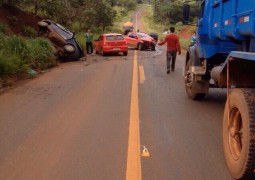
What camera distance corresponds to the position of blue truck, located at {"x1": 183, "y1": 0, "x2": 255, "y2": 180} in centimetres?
471

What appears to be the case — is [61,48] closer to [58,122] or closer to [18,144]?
[58,122]

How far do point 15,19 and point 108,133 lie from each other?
59.4 feet

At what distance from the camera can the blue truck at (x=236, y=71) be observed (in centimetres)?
471

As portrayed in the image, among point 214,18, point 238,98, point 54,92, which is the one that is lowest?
point 54,92

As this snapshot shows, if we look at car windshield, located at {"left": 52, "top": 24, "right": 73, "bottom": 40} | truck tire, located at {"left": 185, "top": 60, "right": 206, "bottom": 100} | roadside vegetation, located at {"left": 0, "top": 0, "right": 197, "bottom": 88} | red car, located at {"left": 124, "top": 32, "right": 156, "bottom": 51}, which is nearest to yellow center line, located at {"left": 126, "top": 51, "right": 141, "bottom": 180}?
truck tire, located at {"left": 185, "top": 60, "right": 206, "bottom": 100}

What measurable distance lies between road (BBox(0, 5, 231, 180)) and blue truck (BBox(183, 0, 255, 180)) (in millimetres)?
382

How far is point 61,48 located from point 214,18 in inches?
600

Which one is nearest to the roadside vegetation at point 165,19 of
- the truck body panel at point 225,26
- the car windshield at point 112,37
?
the car windshield at point 112,37

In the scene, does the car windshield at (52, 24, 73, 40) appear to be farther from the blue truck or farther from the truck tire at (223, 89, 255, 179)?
the truck tire at (223, 89, 255, 179)

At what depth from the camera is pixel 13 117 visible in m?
8.59

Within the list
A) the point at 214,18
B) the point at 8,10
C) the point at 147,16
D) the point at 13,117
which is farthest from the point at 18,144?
the point at 147,16

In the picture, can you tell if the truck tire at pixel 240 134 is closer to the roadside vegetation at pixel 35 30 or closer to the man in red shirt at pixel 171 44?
the roadside vegetation at pixel 35 30

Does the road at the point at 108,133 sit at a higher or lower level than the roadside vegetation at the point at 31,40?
lower

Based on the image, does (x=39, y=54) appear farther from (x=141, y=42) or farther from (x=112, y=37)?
(x=141, y=42)
